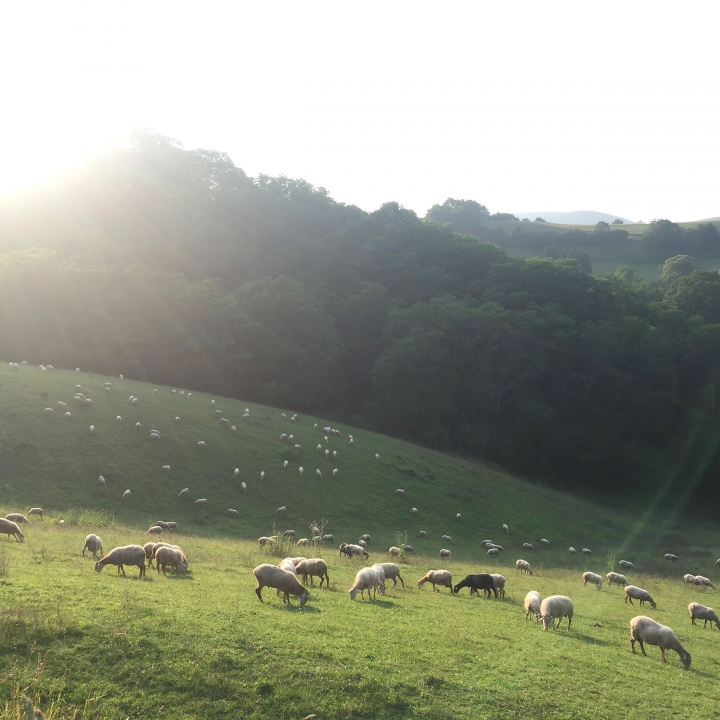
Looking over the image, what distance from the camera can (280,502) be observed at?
32.4 metres

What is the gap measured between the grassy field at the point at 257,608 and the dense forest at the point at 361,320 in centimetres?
1545

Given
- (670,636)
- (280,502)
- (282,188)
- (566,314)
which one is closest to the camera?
(670,636)

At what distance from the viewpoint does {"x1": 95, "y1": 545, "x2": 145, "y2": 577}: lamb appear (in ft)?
48.7

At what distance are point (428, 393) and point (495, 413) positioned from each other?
11958 mm

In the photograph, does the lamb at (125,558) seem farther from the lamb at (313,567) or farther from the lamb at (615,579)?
the lamb at (615,579)

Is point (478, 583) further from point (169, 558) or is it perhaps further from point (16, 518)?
point (16, 518)

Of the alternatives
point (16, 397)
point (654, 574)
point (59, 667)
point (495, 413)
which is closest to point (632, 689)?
point (59, 667)

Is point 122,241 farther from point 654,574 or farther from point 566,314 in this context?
point 654,574

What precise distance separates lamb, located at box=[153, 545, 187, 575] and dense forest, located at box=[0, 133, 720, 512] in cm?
3693

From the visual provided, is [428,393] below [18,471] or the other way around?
the other way around

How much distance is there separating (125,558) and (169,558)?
131 cm

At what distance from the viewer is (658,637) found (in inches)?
543

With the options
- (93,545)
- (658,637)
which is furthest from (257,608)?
(658,637)

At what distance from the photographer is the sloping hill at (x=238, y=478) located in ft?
94.6
